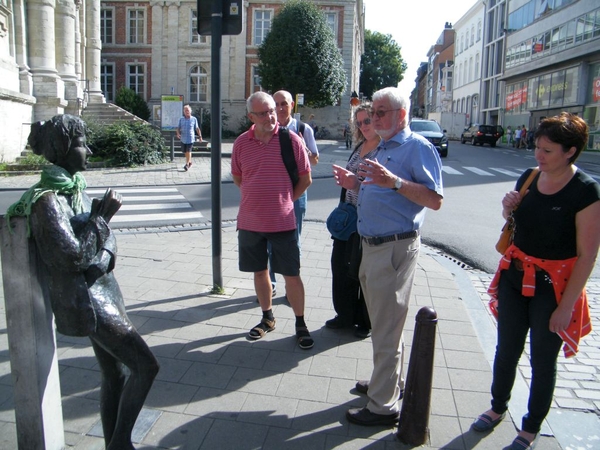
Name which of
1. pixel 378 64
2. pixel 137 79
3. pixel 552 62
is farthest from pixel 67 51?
pixel 378 64

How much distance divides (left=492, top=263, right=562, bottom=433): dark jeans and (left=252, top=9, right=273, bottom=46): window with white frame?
39.3m

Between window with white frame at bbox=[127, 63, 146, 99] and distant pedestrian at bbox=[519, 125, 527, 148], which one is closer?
distant pedestrian at bbox=[519, 125, 527, 148]

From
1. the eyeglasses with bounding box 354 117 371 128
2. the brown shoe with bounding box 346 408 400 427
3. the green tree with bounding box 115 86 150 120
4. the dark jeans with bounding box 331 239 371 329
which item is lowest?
the brown shoe with bounding box 346 408 400 427

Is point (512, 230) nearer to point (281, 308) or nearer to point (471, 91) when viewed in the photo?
point (281, 308)

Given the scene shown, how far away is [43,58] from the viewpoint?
1905cm

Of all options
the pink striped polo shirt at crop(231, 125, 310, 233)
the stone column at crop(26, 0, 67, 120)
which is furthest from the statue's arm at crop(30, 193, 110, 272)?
the stone column at crop(26, 0, 67, 120)

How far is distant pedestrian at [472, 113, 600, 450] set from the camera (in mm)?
2701

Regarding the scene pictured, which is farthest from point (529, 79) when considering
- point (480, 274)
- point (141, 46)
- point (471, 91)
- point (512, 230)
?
point (512, 230)

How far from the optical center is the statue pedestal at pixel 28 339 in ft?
7.62

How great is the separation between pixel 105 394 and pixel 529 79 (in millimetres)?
47559

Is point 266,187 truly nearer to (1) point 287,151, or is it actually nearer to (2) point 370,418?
(1) point 287,151

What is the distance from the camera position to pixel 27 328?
2365 mm

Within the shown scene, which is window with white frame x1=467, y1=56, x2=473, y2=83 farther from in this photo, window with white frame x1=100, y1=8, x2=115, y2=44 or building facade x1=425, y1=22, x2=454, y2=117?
window with white frame x1=100, y1=8, x2=115, y2=44

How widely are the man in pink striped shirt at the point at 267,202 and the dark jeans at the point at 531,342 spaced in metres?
1.50
